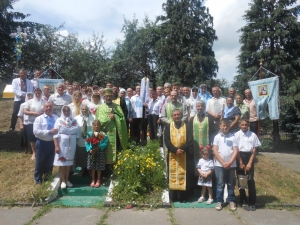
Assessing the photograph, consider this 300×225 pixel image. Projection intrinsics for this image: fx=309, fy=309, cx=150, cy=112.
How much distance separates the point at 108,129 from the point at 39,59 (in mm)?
15413

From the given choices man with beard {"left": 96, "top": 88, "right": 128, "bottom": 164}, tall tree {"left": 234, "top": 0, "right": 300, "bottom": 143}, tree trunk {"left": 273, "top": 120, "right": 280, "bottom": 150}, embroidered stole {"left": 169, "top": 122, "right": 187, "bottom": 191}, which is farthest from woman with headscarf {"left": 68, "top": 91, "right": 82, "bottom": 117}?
tree trunk {"left": 273, "top": 120, "right": 280, "bottom": 150}

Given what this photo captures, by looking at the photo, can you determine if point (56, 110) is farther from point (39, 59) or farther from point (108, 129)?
point (39, 59)

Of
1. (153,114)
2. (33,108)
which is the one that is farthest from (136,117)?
(33,108)

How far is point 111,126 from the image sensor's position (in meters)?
7.24

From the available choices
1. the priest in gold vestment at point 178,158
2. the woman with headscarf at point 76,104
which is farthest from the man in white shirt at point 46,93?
the priest in gold vestment at point 178,158

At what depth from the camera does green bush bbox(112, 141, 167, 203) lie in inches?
242

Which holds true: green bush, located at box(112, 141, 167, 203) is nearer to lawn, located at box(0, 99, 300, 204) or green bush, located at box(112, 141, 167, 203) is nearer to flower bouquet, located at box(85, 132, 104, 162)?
flower bouquet, located at box(85, 132, 104, 162)

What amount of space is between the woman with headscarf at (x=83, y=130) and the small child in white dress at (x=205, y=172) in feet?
8.75

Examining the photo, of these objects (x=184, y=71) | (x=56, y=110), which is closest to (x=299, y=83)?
(x=184, y=71)

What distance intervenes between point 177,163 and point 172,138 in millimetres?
518

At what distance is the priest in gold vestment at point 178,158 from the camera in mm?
6141

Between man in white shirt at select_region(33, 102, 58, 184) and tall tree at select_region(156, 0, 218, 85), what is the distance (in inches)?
630

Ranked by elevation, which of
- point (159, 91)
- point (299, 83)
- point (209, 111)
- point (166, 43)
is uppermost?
point (166, 43)

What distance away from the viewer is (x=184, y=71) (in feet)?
72.0
